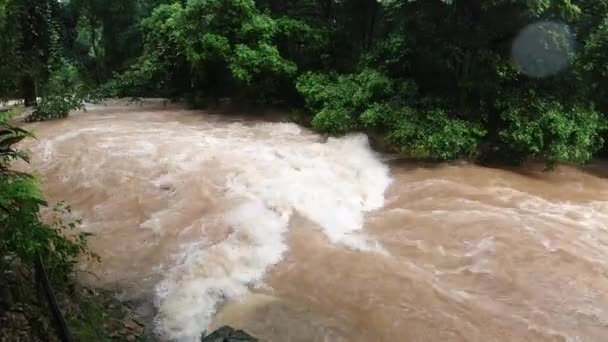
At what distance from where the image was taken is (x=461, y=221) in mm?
6203

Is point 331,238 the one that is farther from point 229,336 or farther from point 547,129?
point 547,129

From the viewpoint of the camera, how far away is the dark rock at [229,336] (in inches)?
148

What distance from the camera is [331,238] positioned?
5.86 metres

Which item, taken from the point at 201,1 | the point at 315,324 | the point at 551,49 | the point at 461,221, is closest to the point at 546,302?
the point at 461,221

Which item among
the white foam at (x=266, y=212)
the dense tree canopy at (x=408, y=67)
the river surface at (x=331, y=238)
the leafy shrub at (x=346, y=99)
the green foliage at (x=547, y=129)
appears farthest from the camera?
the leafy shrub at (x=346, y=99)

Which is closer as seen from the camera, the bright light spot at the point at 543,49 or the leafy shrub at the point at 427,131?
the leafy shrub at the point at 427,131

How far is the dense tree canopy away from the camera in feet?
28.5

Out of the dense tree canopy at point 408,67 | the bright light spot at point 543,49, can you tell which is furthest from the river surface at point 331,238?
the bright light spot at point 543,49

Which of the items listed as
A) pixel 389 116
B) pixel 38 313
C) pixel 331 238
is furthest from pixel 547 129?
pixel 38 313

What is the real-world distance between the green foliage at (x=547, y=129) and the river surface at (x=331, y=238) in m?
0.43

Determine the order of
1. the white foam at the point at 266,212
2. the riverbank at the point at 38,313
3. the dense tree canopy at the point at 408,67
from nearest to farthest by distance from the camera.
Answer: the riverbank at the point at 38,313 < the white foam at the point at 266,212 < the dense tree canopy at the point at 408,67

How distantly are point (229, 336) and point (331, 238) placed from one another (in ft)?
7.51

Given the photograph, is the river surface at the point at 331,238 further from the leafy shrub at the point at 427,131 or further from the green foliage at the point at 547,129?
the green foliage at the point at 547,129

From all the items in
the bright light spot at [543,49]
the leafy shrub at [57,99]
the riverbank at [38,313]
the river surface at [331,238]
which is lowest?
the river surface at [331,238]
